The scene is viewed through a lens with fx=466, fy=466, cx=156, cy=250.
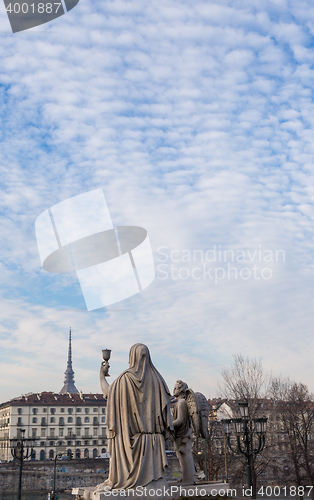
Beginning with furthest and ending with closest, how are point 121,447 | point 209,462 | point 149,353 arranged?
1. point 209,462
2. point 149,353
3. point 121,447

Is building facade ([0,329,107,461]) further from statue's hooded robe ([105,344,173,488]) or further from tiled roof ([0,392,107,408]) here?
statue's hooded robe ([105,344,173,488])

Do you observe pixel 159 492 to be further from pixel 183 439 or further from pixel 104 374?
pixel 104 374

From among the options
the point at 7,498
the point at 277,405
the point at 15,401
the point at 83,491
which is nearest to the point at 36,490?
the point at 7,498

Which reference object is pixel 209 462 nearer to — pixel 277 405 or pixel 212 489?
pixel 277 405

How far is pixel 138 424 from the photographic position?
6.93 meters

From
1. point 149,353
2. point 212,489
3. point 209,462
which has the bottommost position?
point 209,462

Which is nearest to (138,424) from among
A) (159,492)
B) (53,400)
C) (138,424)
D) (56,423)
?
(138,424)

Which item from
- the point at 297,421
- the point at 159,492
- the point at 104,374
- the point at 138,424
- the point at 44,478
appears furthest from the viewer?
the point at 44,478

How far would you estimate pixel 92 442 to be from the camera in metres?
91.5

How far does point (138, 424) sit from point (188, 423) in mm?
1396

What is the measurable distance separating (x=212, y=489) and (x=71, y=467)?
63.4 meters

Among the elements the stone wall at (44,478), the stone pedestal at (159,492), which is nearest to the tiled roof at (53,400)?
the stone wall at (44,478)

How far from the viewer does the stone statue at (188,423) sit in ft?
25.5

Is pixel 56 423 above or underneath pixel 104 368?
underneath
